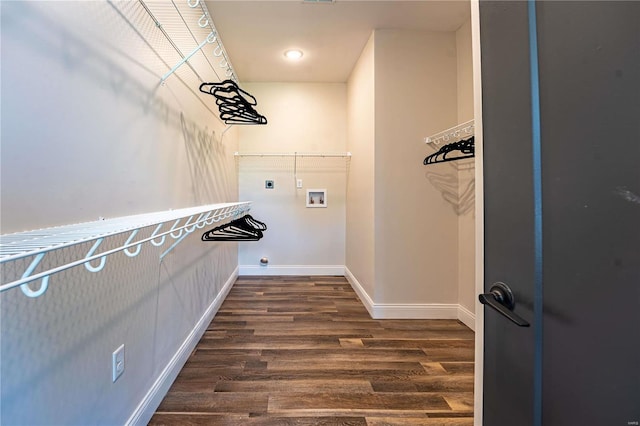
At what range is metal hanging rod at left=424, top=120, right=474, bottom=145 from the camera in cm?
198

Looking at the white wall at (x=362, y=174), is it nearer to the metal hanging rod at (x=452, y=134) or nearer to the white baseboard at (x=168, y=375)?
the metal hanging rod at (x=452, y=134)

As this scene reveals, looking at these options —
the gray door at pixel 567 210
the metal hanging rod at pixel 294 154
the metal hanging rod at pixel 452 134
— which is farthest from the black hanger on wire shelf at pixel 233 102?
the gray door at pixel 567 210

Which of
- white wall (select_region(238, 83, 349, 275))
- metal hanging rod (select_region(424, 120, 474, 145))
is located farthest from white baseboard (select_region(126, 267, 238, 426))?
metal hanging rod (select_region(424, 120, 474, 145))

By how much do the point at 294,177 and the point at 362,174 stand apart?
1.13 m

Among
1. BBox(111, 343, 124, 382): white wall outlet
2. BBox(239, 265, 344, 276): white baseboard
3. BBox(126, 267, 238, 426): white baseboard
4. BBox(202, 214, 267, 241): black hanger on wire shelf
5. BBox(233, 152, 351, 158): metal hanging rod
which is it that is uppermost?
BBox(233, 152, 351, 158): metal hanging rod

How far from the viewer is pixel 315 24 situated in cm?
236

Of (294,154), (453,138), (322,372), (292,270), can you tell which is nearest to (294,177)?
(294,154)

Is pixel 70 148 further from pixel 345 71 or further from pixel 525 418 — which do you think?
pixel 345 71

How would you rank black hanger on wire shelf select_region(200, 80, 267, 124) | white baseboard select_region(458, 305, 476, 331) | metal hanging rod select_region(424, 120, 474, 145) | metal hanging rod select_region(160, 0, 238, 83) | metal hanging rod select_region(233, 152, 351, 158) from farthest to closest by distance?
metal hanging rod select_region(233, 152, 351, 158), white baseboard select_region(458, 305, 476, 331), metal hanging rod select_region(424, 120, 474, 145), black hanger on wire shelf select_region(200, 80, 267, 124), metal hanging rod select_region(160, 0, 238, 83)

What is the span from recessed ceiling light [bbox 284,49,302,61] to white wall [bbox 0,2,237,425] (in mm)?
1656

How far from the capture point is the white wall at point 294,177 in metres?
3.61

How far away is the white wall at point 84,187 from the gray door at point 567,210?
122 cm

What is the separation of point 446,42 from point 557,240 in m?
2.67

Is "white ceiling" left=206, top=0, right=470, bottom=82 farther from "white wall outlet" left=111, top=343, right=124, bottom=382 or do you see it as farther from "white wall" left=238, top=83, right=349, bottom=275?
"white wall outlet" left=111, top=343, right=124, bottom=382
